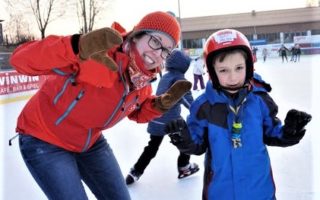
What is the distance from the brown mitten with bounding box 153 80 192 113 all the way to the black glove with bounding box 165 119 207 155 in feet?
1.24

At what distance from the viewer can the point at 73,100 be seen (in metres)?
1.62

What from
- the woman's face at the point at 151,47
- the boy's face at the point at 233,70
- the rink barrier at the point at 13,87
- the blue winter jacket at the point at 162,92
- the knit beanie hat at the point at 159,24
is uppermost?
the knit beanie hat at the point at 159,24

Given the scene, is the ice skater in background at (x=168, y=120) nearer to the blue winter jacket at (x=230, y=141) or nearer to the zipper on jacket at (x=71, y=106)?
the blue winter jacket at (x=230, y=141)

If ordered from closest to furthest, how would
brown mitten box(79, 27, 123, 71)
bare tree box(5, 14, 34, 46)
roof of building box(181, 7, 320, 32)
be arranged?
brown mitten box(79, 27, 123, 71), bare tree box(5, 14, 34, 46), roof of building box(181, 7, 320, 32)

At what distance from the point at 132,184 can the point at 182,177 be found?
440mm

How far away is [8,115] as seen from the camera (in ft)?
23.3

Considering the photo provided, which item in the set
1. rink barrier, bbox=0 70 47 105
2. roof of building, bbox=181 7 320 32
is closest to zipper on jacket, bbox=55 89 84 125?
rink barrier, bbox=0 70 47 105

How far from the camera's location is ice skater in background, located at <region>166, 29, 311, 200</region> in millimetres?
1612

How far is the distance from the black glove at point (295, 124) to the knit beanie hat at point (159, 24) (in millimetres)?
579

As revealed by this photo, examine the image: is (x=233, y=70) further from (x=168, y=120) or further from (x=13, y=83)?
(x=13, y=83)

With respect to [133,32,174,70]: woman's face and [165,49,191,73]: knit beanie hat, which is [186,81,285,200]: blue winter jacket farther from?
[165,49,191,73]: knit beanie hat

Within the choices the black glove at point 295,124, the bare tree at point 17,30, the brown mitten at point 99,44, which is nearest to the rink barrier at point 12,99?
the bare tree at point 17,30

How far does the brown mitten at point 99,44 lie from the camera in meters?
1.34

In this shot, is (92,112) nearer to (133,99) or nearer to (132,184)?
(133,99)
